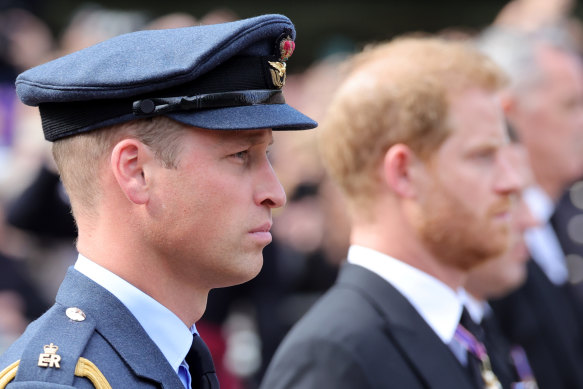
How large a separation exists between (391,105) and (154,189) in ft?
4.33

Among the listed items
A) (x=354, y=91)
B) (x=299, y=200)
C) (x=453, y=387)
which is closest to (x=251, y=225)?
(x=453, y=387)

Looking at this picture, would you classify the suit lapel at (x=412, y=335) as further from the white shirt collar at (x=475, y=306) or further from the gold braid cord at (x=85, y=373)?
the gold braid cord at (x=85, y=373)

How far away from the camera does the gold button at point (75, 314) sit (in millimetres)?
1898

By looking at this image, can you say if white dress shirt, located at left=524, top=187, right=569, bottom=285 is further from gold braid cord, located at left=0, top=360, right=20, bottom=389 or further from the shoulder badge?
gold braid cord, located at left=0, top=360, right=20, bottom=389

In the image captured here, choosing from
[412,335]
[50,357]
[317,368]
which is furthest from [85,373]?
[412,335]

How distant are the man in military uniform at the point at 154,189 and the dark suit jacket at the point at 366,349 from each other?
673mm

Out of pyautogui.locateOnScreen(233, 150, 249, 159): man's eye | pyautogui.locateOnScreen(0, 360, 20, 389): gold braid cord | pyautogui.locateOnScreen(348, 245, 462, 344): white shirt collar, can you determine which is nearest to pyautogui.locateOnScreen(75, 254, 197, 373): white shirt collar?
pyautogui.locateOnScreen(0, 360, 20, 389): gold braid cord

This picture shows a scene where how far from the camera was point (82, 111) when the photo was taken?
198 cm

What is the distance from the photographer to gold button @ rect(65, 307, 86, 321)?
1898 mm

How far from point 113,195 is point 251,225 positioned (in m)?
0.31

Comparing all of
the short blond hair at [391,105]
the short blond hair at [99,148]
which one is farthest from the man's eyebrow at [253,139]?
the short blond hair at [391,105]

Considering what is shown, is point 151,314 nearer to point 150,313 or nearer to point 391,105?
point 150,313

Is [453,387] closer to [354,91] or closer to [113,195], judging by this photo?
[354,91]

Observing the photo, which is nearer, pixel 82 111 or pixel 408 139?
pixel 82 111
